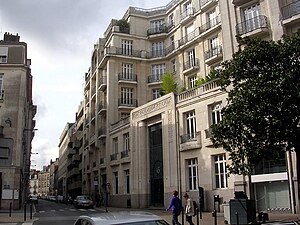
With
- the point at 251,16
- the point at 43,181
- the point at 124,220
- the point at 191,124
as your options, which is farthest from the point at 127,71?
the point at 43,181

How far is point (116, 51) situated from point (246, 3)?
21372 millimetres

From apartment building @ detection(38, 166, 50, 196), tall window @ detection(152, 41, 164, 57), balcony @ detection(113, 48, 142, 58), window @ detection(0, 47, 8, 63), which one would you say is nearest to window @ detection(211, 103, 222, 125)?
tall window @ detection(152, 41, 164, 57)

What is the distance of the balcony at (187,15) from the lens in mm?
39750

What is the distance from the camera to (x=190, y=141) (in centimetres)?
2872

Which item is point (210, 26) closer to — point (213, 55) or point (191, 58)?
point (213, 55)

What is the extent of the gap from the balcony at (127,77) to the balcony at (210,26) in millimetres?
10901

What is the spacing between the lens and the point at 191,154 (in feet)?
94.4

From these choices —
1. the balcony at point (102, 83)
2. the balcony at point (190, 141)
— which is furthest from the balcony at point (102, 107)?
the balcony at point (190, 141)

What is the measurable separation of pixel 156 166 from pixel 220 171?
28.6ft

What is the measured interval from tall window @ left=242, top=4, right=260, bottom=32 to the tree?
1162 centimetres

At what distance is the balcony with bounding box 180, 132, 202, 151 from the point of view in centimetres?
2806

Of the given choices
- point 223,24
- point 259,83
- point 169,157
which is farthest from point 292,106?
point 169,157

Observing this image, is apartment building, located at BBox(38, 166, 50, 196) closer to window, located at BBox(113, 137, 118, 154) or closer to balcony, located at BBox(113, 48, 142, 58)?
window, located at BBox(113, 137, 118, 154)

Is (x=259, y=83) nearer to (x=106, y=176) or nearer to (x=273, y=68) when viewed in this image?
(x=273, y=68)
